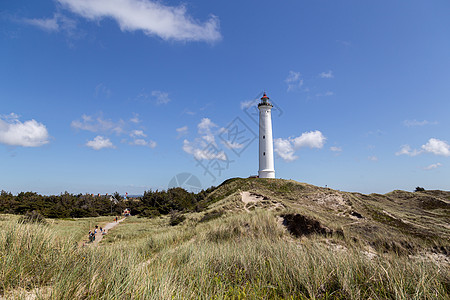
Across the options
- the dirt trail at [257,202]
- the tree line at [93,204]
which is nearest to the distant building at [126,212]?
the tree line at [93,204]

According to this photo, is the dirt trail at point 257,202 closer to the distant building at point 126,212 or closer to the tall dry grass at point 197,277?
the tall dry grass at point 197,277

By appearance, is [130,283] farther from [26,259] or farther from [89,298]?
[26,259]

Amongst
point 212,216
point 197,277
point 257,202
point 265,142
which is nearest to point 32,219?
point 197,277

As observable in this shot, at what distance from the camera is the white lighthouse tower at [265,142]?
35281mm

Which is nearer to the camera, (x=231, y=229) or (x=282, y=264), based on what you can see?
(x=282, y=264)

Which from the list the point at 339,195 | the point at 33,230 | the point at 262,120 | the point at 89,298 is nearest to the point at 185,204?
the point at 262,120

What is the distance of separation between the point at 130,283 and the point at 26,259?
2187 millimetres

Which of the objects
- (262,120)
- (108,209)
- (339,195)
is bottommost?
(108,209)

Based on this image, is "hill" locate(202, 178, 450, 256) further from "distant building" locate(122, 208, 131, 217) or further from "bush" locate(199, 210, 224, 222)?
"distant building" locate(122, 208, 131, 217)

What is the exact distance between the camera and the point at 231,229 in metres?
11.6

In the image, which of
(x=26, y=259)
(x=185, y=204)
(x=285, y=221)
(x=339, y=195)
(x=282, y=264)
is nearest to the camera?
(x=26, y=259)

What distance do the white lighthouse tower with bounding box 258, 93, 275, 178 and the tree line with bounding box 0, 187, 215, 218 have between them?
10.6m

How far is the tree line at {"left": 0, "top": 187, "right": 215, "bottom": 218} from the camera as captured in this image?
102ft

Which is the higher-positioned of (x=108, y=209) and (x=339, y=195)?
(x=339, y=195)
